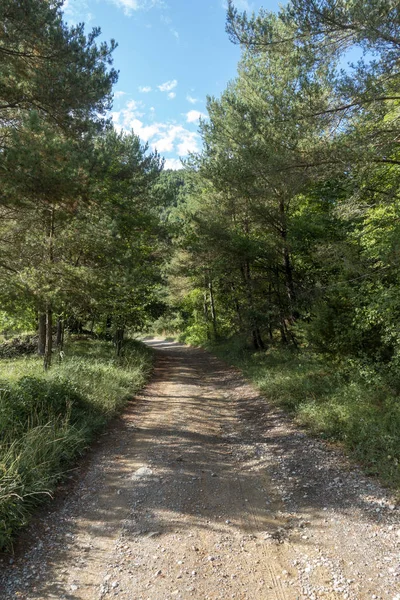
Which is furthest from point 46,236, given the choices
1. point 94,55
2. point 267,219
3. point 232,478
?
point 232,478

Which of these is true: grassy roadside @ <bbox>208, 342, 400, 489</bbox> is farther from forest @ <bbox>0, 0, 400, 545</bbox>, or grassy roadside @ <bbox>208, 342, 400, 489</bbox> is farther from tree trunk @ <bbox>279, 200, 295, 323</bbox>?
tree trunk @ <bbox>279, 200, 295, 323</bbox>

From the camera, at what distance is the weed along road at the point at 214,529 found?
2.86m

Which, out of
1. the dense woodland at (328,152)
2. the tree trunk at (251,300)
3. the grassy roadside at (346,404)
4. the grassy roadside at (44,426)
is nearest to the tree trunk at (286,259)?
the dense woodland at (328,152)

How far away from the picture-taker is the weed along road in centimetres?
286

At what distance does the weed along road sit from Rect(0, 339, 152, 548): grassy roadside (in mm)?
304

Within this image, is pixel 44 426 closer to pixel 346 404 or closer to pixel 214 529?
pixel 214 529

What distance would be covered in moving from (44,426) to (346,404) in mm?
5320

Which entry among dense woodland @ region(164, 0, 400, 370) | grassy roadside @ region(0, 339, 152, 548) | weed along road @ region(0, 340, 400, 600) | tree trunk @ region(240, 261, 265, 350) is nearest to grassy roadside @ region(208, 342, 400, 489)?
weed along road @ region(0, 340, 400, 600)

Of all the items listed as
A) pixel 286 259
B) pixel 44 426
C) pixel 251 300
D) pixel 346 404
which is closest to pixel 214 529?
pixel 44 426

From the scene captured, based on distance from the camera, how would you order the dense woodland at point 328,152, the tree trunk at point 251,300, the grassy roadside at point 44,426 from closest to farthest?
the grassy roadside at point 44,426
the dense woodland at point 328,152
the tree trunk at point 251,300

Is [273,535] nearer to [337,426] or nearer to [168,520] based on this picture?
[168,520]

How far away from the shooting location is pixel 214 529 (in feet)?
11.9

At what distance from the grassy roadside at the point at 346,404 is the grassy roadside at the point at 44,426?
13.6 ft

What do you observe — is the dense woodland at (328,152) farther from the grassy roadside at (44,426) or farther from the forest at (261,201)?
the grassy roadside at (44,426)
